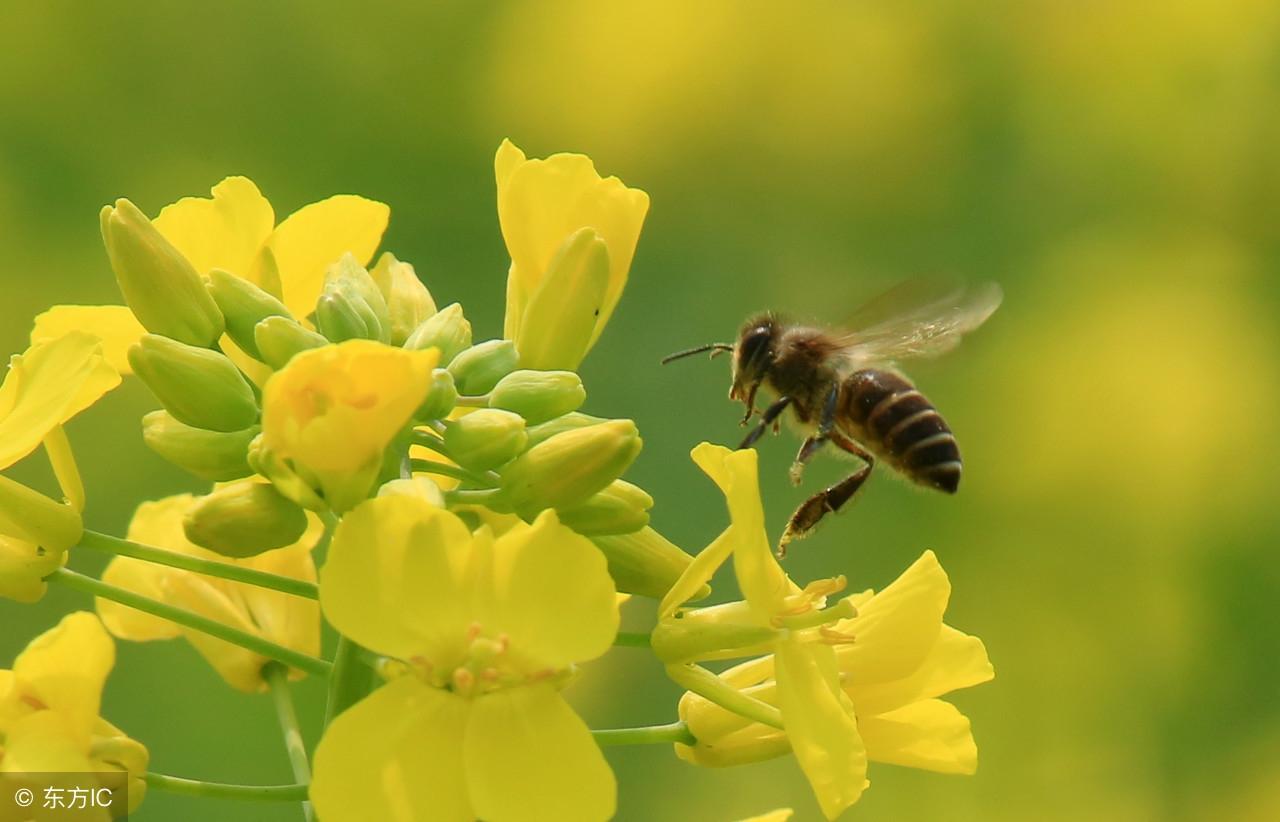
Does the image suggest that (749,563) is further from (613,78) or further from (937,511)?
(613,78)

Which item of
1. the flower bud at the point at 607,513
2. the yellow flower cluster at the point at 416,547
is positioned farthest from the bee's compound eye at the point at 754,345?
the flower bud at the point at 607,513

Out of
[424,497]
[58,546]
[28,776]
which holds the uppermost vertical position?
[424,497]

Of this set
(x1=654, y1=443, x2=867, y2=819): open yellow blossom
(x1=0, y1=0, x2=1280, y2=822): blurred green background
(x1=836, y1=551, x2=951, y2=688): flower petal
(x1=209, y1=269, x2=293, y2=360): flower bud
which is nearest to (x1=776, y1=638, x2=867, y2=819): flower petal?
(x1=654, y1=443, x2=867, y2=819): open yellow blossom

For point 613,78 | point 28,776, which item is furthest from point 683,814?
point 613,78

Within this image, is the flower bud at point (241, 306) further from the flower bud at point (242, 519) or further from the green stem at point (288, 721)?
the green stem at point (288, 721)

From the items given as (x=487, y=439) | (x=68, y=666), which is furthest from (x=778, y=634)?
(x=68, y=666)

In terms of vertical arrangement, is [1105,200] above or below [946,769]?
above
